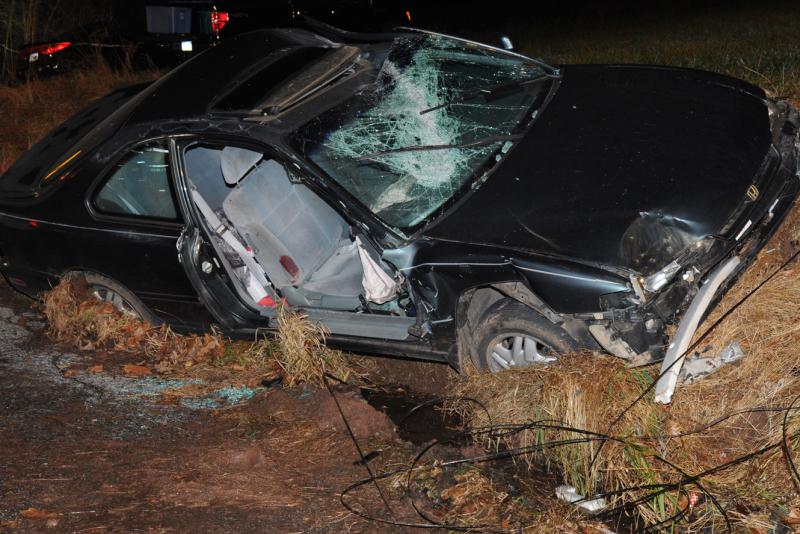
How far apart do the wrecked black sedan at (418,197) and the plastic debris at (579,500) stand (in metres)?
0.63

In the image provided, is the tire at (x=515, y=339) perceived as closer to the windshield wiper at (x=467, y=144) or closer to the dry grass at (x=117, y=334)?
the windshield wiper at (x=467, y=144)

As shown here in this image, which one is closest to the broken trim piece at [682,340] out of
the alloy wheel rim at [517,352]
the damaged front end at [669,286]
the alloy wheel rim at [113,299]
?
the damaged front end at [669,286]

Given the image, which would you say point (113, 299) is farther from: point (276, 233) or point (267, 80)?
point (267, 80)

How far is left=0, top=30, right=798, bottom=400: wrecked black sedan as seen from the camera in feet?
13.0

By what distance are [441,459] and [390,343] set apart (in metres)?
0.68

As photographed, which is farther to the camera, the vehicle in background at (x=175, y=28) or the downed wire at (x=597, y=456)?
the vehicle in background at (x=175, y=28)

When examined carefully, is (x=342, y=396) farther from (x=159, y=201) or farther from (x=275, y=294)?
(x=159, y=201)

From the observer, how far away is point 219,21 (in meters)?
9.08

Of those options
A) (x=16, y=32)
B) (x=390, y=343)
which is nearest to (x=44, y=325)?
(x=390, y=343)

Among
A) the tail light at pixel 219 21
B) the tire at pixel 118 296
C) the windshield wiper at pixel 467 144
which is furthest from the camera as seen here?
the tail light at pixel 219 21

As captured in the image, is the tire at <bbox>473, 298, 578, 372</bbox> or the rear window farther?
the rear window

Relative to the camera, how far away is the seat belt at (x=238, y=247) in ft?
16.5

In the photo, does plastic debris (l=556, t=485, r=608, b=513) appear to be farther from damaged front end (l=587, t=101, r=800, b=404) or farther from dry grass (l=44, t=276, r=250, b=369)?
dry grass (l=44, t=276, r=250, b=369)

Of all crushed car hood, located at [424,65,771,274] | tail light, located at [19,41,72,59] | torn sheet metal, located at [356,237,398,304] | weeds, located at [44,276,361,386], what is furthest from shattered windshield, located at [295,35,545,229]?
tail light, located at [19,41,72,59]
